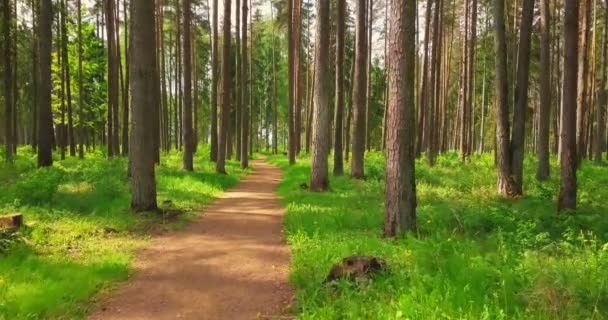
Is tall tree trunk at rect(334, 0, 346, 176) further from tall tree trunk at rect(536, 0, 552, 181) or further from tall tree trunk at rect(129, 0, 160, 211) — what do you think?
tall tree trunk at rect(129, 0, 160, 211)

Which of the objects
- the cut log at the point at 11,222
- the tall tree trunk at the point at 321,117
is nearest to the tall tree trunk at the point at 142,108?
A: the cut log at the point at 11,222

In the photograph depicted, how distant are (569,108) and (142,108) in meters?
9.16

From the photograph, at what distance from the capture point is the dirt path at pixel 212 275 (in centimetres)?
519

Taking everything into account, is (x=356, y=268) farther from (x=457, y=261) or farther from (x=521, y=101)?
(x=521, y=101)

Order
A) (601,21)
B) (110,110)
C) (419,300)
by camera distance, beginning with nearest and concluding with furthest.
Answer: (419,300) → (110,110) → (601,21)

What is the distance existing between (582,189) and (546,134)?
235cm

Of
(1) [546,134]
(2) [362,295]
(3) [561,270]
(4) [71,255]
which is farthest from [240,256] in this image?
(1) [546,134]

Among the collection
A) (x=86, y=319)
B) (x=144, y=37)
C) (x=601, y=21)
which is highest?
(x=601, y=21)

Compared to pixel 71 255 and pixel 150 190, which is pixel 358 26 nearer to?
pixel 150 190

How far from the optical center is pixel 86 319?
194 inches

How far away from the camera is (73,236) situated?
815 centimetres

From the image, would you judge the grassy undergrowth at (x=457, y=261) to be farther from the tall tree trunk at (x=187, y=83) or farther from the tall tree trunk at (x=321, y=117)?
the tall tree trunk at (x=187, y=83)

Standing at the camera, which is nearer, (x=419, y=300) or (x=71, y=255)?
(x=419, y=300)

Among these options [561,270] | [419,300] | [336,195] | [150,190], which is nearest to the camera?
[419,300]
